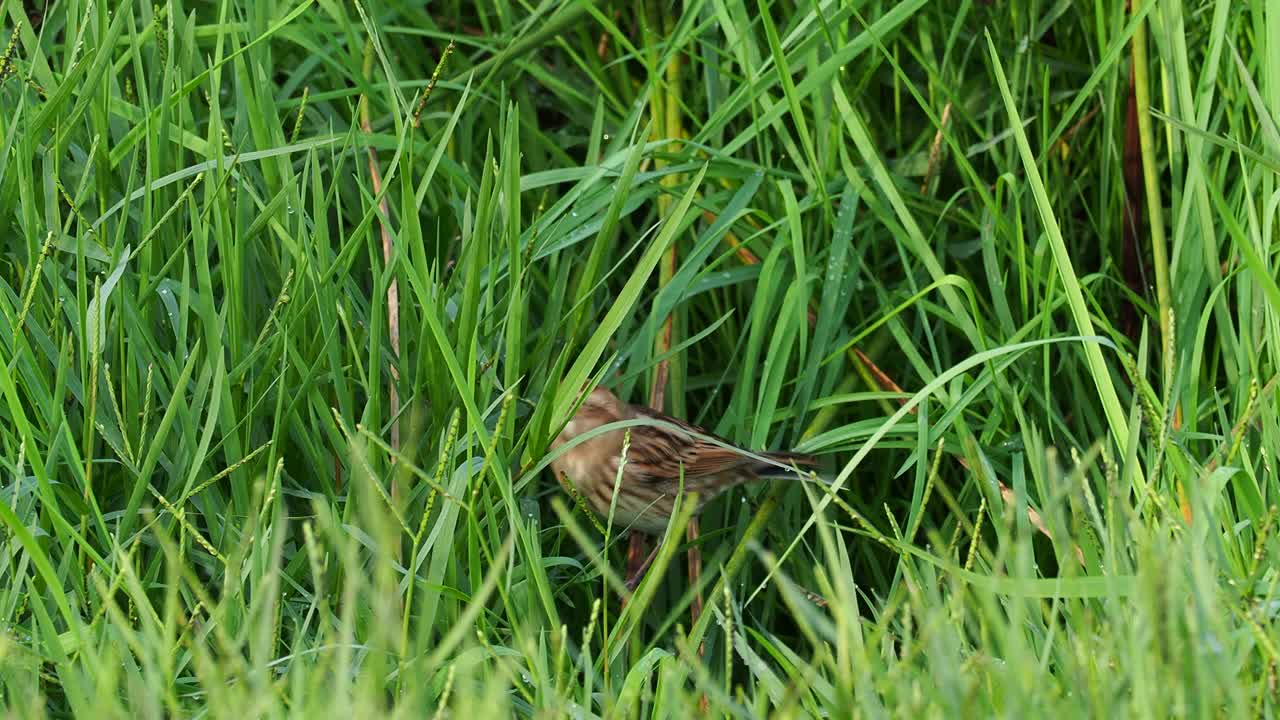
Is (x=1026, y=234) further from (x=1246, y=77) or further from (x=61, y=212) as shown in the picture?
(x=61, y=212)

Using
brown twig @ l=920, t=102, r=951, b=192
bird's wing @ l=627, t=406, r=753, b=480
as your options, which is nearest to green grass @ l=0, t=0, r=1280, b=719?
brown twig @ l=920, t=102, r=951, b=192

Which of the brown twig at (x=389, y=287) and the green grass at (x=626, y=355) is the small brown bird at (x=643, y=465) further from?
the brown twig at (x=389, y=287)

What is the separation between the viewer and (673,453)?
288 centimetres

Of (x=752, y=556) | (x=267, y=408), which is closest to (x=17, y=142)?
(x=267, y=408)

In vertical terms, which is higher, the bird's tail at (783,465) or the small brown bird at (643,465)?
the bird's tail at (783,465)

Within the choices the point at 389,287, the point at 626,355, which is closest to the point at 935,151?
the point at 626,355

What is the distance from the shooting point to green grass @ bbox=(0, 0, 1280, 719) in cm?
176

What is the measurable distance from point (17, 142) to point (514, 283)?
0.86m

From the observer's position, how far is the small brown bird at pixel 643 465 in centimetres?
279

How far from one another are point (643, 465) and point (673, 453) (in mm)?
86

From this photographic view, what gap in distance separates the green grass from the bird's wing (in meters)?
0.12

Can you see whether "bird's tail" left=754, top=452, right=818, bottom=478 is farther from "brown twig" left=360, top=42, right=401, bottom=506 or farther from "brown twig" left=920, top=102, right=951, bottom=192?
"brown twig" left=920, top=102, right=951, bottom=192

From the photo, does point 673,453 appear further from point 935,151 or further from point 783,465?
point 935,151

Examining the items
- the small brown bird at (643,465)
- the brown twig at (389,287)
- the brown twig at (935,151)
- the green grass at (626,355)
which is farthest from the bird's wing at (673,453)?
the brown twig at (935,151)
